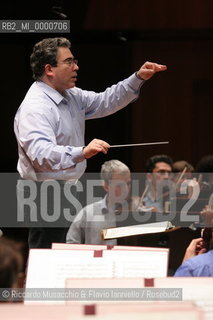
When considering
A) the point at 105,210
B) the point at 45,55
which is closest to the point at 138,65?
the point at 105,210

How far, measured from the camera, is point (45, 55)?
3734mm

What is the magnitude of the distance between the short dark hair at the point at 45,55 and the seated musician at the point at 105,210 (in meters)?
0.87

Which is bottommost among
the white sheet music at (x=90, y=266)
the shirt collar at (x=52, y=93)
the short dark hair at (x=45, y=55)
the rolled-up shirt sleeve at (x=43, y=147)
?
the white sheet music at (x=90, y=266)

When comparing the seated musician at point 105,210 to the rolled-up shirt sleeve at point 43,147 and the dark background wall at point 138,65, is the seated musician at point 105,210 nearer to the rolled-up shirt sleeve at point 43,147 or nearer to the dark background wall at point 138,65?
the rolled-up shirt sleeve at point 43,147

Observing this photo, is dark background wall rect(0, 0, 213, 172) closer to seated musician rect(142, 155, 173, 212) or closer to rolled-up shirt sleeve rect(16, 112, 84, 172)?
seated musician rect(142, 155, 173, 212)

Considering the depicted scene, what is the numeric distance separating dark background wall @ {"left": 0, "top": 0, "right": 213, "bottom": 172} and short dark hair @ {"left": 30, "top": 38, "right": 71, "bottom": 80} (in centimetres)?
274

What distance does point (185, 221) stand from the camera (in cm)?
415

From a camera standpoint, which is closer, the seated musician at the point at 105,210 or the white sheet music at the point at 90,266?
the white sheet music at the point at 90,266

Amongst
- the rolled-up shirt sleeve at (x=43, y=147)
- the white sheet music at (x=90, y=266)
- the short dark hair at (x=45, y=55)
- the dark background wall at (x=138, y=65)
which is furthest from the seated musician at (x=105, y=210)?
the dark background wall at (x=138, y=65)

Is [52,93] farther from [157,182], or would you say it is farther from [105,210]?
[157,182]

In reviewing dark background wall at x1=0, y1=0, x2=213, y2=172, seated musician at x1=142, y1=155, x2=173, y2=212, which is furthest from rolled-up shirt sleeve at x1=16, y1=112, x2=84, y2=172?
dark background wall at x1=0, y1=0, x2=213, y2=172

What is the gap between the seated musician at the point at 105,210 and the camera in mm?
4113

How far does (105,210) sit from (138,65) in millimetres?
3490

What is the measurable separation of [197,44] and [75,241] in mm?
4046
